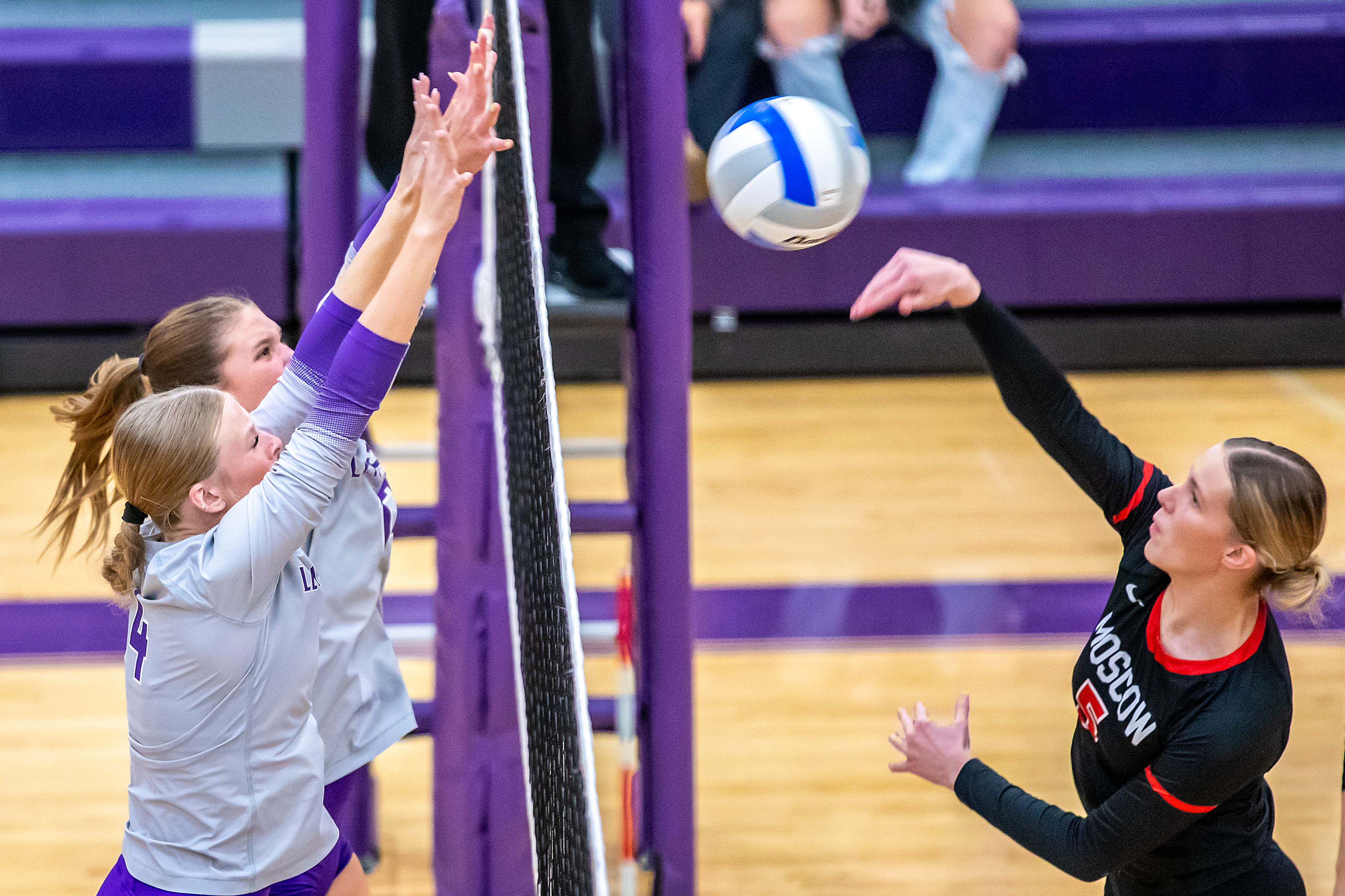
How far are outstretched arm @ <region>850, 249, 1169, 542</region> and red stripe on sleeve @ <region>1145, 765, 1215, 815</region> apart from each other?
0.41 meters

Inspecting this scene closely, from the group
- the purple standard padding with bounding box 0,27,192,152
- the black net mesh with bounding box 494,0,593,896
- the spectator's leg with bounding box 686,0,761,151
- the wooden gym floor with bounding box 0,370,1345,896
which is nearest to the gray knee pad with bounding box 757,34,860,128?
the spectator's leg with bounding box 686,0,761,151

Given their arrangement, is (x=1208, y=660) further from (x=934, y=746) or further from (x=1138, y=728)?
(x=934, y=746)

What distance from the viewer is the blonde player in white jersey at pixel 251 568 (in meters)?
1.67

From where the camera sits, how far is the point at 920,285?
205 cm

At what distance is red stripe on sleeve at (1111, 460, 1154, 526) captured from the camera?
2.01m

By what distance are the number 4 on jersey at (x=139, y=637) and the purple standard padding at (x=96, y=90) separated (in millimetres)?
5548

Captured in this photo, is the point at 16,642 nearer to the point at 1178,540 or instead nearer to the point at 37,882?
the point at 37,882

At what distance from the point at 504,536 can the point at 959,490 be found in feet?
10.2

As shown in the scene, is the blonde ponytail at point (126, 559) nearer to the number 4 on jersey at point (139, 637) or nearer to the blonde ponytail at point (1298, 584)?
the number 4 on jersey at point (139, 637)

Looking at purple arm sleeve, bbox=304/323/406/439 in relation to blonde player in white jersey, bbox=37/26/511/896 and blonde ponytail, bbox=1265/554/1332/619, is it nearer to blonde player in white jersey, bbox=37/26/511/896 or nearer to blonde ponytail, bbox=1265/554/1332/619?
blonde player in white jersey, bbox=37/26/511/896

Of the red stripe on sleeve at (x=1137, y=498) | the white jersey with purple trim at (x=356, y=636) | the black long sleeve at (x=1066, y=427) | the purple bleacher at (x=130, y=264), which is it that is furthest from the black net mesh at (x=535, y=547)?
the purple bleacher at (x=130, y=264)

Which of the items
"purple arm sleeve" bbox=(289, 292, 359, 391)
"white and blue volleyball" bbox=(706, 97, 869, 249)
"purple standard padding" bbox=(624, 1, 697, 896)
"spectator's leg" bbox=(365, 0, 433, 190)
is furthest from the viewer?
"spectator's leg" bbox=(365, 0, 433, 190)

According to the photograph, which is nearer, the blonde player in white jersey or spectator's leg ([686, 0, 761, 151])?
the blonde player in white jersey

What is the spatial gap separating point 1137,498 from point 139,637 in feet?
4.69
